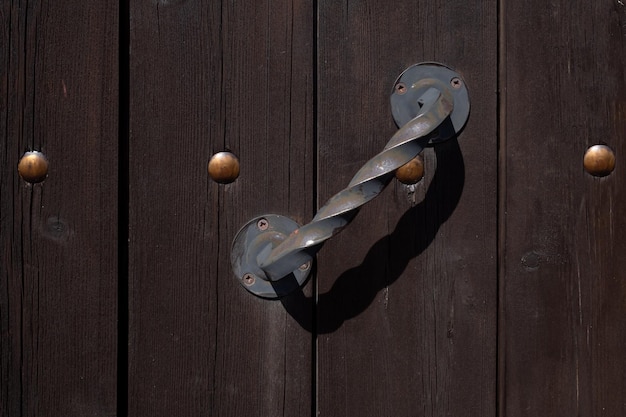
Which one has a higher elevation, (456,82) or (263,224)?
(456,82)

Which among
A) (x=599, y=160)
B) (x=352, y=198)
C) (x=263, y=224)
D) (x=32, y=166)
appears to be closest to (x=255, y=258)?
(x=263, y=224)

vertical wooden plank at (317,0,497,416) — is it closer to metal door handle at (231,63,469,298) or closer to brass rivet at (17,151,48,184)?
metal door handle at (231,63,469,298)

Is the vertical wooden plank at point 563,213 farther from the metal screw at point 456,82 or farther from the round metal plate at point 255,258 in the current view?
the round metal plate at point 255,258

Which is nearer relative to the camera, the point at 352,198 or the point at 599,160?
the point at 352,198

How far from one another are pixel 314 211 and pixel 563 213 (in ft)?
0.90

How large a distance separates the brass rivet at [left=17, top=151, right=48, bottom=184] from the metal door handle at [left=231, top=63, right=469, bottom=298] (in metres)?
0.22

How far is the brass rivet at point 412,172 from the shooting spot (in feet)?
3.03

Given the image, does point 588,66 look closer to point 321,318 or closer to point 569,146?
point 569,146

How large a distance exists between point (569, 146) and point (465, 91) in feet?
0.43

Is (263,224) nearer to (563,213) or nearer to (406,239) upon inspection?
(406,239)

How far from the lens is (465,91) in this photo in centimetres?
92

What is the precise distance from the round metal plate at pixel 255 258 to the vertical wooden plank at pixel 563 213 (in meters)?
0.24

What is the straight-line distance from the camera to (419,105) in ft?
3.01

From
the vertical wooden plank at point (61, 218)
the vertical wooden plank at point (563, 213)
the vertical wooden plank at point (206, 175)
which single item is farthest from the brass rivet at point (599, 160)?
the vertical wooden plank at point (61, 218)
